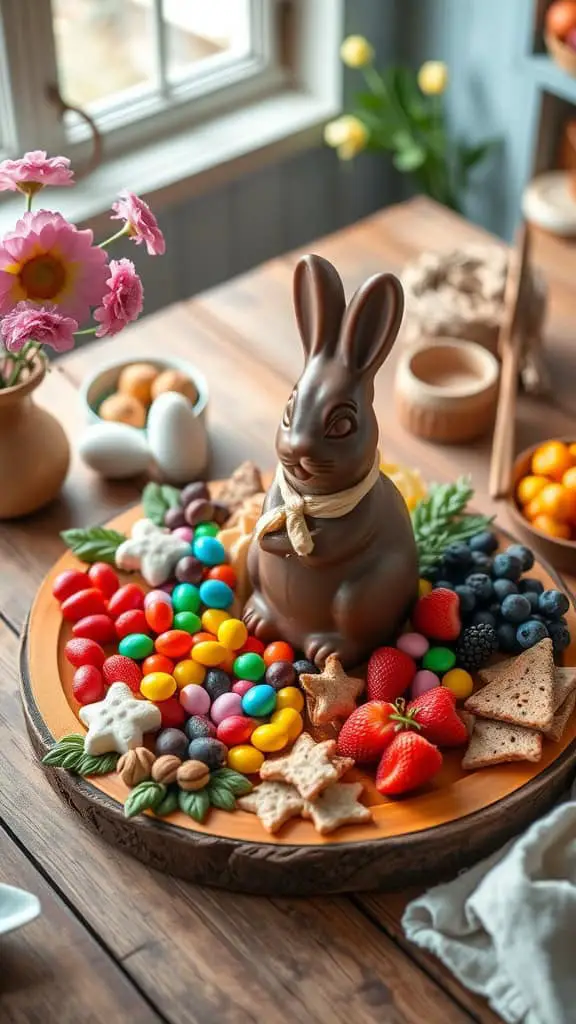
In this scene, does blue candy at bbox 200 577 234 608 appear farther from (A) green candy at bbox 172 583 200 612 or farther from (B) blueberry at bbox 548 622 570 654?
(B) blueberry at bbox 548 622 570 654

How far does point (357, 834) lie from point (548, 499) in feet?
1.43

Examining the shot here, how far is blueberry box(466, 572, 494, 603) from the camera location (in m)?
1.12

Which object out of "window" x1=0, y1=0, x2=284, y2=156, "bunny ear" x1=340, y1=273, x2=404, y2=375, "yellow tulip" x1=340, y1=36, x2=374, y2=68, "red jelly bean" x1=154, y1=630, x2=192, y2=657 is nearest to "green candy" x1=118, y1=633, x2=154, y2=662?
"red jelly bean" x1=154, y1=630, x2=192, y2=657

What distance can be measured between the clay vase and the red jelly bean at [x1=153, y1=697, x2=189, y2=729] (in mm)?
332

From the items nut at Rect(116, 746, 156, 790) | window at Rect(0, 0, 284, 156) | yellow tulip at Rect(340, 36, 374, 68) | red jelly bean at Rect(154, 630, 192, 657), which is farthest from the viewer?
yellow tulip at Rect(340, 36, 374, 68)

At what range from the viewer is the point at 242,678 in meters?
1.08

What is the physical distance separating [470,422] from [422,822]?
0.56 meters

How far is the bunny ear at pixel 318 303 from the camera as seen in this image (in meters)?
0.94

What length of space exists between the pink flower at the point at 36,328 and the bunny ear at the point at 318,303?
0.20 metres

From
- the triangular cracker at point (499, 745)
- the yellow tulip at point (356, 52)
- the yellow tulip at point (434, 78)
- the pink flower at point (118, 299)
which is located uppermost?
the pink flower at point (118, 299)

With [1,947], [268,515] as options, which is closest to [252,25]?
[268,515]

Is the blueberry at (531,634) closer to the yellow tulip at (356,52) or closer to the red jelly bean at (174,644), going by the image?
the red jelly bean at (174,644)

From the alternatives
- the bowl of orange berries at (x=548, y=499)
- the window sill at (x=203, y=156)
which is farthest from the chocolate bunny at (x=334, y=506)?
the window sill at (x=203, y=156)

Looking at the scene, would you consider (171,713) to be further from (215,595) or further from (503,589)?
(503,589)
